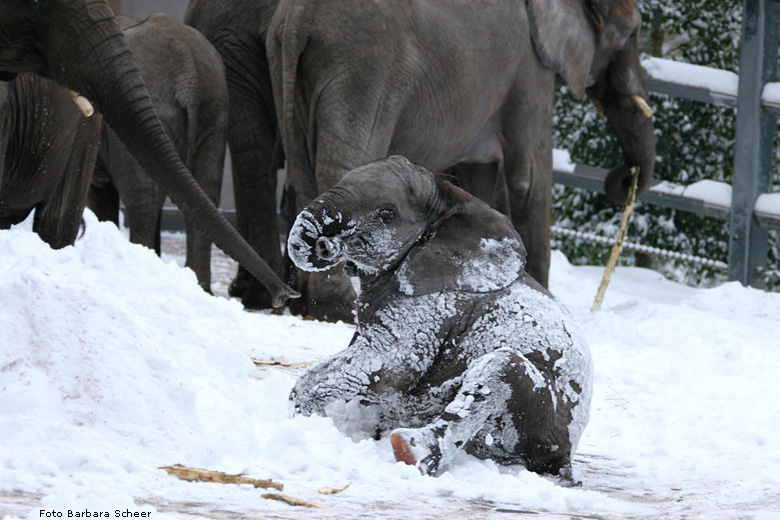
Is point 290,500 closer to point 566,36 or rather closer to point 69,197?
point 69,197

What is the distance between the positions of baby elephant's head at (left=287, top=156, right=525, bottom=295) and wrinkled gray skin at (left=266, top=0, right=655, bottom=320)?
2678 millimetres

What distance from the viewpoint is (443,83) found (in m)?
6.86

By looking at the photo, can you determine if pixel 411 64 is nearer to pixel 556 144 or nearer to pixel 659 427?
pixel 659 427

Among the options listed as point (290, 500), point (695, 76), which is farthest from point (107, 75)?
point (695, 76)

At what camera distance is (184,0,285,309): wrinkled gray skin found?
7996 millimetres

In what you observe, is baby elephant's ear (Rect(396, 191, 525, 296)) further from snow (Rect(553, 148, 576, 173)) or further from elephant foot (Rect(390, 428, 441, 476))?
snow (Rect(553, 148, 576, 173))

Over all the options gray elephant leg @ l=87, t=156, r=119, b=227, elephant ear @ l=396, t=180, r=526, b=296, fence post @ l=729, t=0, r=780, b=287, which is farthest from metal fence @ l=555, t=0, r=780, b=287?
elephant ear @ l=396, t=180, r=526, b=296

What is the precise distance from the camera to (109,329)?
358cm

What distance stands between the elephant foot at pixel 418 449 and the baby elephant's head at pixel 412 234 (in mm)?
461

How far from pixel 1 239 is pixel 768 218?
5874mm

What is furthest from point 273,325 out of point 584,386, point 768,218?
point 768,218

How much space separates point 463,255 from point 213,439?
86 cm

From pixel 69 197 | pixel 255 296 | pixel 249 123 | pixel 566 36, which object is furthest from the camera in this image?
pixel 249 123

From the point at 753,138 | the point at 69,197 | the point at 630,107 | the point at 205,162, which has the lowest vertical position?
the point at 753,138
